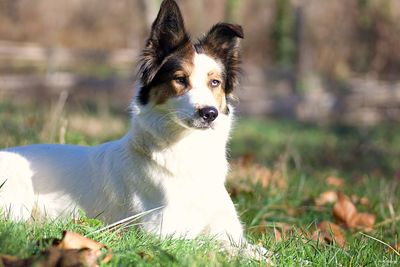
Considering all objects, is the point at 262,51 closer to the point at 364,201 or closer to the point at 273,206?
the point at 364,201

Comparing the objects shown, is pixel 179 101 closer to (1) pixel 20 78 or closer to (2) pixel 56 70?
(1) pixel 20 78

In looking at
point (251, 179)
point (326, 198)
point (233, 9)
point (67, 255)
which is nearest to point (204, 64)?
point (67, 255)

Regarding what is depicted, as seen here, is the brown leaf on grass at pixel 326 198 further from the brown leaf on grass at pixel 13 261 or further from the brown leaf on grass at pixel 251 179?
the brown leaf on grass at pixel 13 261

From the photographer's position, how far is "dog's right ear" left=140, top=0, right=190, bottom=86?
4539mm

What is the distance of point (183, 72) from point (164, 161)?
0.61 m

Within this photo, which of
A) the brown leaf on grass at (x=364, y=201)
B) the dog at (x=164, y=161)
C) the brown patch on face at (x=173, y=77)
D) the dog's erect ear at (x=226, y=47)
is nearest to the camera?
the dog at (x=164, y=161)

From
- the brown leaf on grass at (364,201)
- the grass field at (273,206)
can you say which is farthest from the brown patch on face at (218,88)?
the brown leaf on grass at (364,201)

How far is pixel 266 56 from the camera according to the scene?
28.0 meters

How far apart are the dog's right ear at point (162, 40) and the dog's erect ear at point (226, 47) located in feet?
0.63

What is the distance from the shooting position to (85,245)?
3.11m

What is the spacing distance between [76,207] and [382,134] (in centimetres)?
1162

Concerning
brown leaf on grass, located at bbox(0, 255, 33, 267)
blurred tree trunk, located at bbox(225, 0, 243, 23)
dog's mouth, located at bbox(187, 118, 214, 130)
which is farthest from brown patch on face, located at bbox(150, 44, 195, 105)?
blurred tree trunk, located at bbox(225, 0, 243, 23)

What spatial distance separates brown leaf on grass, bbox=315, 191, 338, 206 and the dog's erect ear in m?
1.86

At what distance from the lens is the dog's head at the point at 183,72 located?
426 cm
